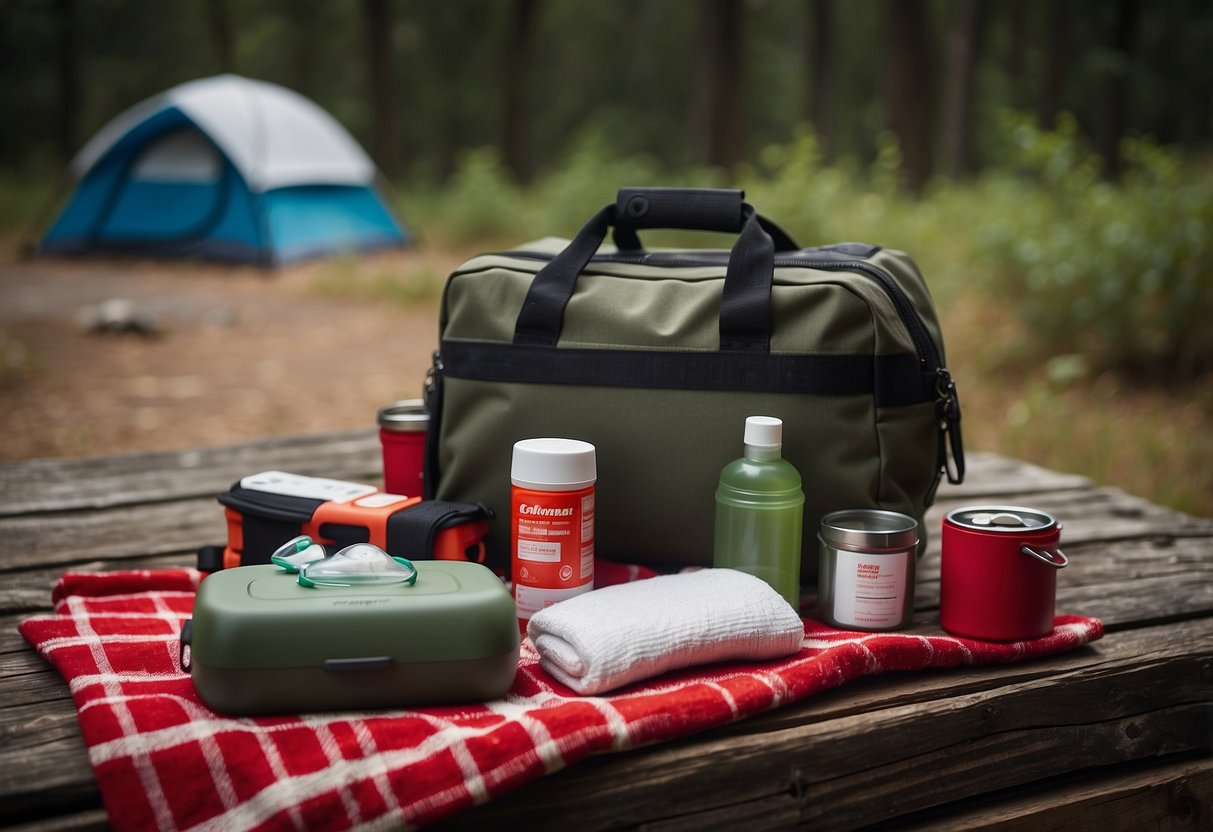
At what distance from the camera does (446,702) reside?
48.0 inches

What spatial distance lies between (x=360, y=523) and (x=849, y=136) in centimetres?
2170

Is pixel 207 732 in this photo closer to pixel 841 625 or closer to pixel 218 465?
pixel 841 625

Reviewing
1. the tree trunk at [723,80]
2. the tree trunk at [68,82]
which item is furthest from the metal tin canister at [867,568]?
the tree trunk at [68,82]

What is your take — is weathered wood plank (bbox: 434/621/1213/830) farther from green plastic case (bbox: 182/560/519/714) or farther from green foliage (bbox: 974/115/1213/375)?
green foliage (bbox: 974/115/1213/375)

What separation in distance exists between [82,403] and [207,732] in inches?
157

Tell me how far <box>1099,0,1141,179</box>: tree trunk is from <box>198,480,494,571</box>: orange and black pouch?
11400mm

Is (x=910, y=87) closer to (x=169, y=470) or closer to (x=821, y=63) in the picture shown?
(x=821, y=63)

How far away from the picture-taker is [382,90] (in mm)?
12383

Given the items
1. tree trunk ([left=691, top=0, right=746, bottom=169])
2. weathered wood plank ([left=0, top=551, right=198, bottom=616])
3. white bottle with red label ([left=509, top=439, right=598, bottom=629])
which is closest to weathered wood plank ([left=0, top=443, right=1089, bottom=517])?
weathered wood plank ([left=0, top=551, right=198, bottom=616])

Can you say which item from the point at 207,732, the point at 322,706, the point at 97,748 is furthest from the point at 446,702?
the point at 97,748

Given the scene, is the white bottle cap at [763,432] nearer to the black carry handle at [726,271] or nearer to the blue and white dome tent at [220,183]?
the black carry handle at [726,271]

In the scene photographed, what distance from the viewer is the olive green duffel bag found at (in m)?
1.57

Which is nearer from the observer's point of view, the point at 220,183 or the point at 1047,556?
the point at 1047,556

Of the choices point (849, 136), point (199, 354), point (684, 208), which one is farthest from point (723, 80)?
point (849, 136)
